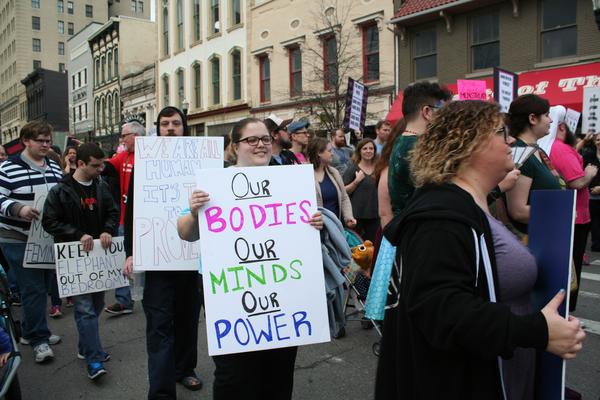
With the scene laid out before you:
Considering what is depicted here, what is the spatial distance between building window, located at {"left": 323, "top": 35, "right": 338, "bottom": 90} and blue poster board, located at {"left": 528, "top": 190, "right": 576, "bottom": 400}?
1678 cm

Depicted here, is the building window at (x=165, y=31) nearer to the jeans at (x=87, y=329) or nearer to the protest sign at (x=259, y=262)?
the jeans at (x=87, y=329)

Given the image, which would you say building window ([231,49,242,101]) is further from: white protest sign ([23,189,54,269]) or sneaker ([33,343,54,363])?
sneaker ([33,343,54,363])

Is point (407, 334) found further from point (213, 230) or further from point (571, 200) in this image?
point (213, 230)

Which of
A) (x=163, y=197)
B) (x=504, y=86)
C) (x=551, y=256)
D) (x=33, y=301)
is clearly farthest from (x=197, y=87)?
(x=551, y=256)

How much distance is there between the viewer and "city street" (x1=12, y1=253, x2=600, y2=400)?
12.3 ft

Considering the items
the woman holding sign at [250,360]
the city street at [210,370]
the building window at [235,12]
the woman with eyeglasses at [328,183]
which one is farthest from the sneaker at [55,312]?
the building window at [235,12]

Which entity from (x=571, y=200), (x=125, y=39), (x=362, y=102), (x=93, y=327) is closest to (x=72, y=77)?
(x=125, y=39)

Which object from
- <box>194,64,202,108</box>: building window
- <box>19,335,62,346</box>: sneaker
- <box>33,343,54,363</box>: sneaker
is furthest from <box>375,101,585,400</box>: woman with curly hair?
<box>194,64,202,108</box>: building window

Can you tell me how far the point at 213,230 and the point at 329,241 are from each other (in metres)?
0.65

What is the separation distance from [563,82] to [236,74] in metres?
16.5

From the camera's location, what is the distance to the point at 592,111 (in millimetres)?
8438

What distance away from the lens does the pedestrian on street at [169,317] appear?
3363 mm

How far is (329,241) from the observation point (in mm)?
2760

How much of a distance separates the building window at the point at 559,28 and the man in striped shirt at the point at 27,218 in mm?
13766
